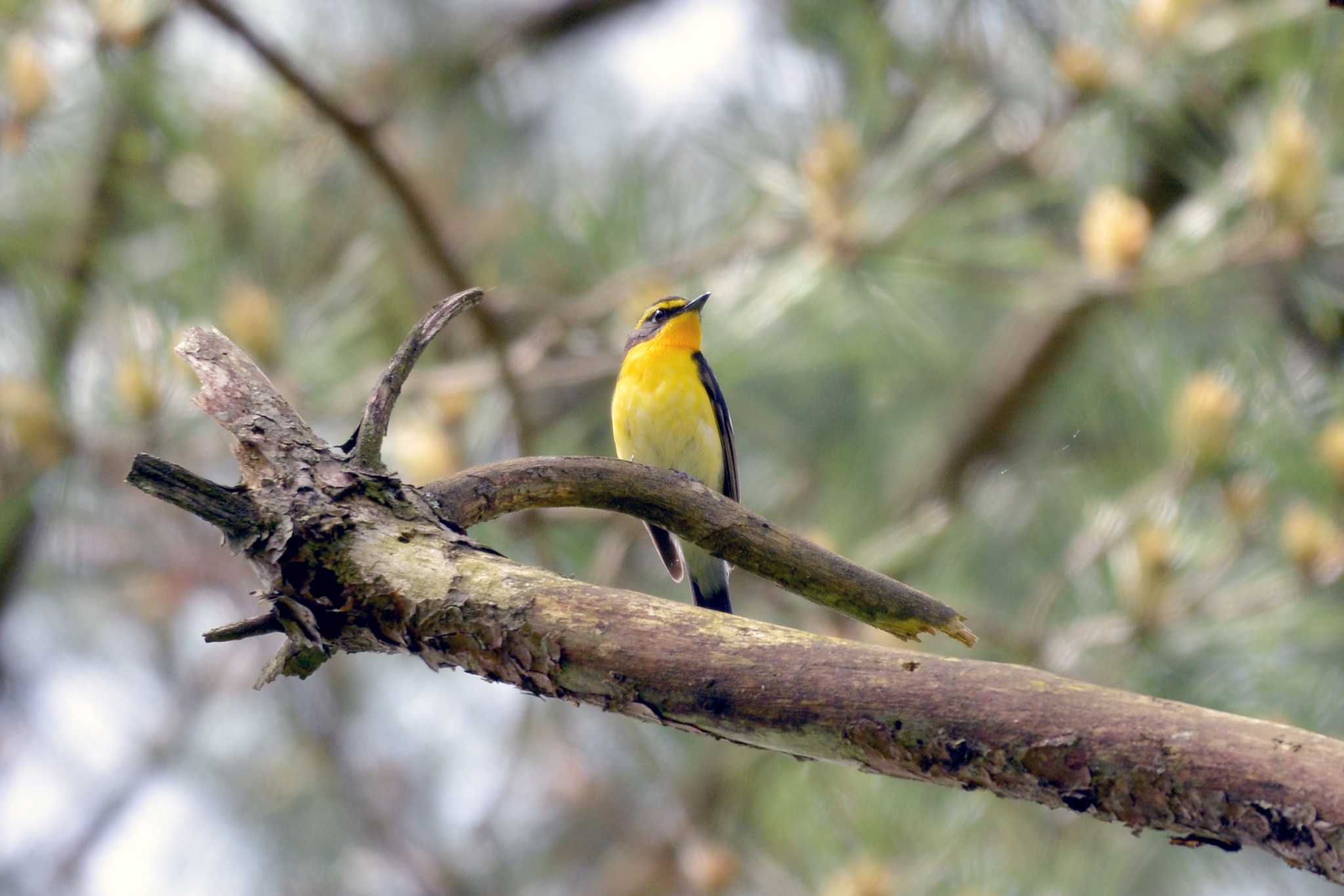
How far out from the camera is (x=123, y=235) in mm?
4770

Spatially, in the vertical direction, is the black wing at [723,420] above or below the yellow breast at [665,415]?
above

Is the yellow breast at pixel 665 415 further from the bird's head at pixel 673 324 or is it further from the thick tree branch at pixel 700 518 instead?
the thick tree branch at pixel 700 518

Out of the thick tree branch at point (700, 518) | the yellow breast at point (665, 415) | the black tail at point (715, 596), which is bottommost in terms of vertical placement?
the thick tree branch at point (700, 518)

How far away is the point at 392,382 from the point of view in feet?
5.80

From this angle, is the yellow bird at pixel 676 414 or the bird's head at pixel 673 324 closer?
the yellow bird at pixel 676 414

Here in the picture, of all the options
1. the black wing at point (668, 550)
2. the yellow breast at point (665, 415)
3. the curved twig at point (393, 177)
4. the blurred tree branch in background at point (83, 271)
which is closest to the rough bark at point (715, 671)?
the curved twig at point (393, 177)

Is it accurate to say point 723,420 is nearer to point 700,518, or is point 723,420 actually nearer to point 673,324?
point 673,324

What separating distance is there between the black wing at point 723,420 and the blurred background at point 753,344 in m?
0.11

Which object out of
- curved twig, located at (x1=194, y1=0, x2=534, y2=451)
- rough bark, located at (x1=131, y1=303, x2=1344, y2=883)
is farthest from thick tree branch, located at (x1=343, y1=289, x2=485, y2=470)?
curved twig, located at (x1=194, y1=0, x2=534, y2=451)

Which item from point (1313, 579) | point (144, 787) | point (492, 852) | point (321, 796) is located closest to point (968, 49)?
point (1313, 579)

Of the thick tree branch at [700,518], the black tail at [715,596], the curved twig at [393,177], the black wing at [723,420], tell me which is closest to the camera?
the thick tree branch at [700,518]

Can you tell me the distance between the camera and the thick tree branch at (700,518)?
1.68m

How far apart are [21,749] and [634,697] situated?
6328 millimetres

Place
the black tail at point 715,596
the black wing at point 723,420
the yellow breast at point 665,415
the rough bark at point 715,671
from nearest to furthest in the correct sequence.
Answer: the rough bark at point 715,671, the yellow breast at point 665,415, the black tail at point 715,596, the black wing at point 723,420
